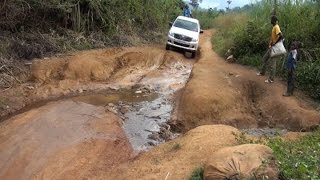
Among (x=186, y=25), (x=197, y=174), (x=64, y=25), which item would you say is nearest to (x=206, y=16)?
(x=186, y=25)

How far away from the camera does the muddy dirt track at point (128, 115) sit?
724 cm

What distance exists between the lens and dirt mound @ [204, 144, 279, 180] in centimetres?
502

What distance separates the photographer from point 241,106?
1103 cm

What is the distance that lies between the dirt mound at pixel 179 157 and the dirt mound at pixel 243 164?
91cm

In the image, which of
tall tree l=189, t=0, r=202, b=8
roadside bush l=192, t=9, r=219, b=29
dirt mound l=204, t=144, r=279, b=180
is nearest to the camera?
dirt mound l=204, t=144, r=279, b=180

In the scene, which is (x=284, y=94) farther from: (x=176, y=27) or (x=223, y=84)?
(x=176, y=27)

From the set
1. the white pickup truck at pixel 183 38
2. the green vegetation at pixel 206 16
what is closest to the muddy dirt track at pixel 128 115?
the white pickup truck at pixel 183 38

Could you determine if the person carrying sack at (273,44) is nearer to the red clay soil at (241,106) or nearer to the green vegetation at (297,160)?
the red clay soil at (241,106)

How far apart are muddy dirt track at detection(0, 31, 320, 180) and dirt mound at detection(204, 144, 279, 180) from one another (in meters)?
0.98

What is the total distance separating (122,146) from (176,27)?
397 inches

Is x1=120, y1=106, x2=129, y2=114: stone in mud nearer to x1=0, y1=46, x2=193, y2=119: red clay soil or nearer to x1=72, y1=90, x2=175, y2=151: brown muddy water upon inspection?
x1=72, y1=90, x2=175, y2=151: brown muddy water

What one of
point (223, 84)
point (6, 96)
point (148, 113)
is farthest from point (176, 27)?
point (6, 96)

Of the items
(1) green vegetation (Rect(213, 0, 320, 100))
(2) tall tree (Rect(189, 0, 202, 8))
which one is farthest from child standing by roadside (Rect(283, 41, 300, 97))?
(2) tall tree (Rect(189, 0, 202, 8))

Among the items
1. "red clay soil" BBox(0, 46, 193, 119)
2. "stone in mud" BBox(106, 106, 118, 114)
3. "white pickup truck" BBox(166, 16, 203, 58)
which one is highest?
"white pickup truck" BBox(166, 16, 203, 58)
